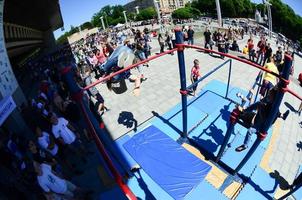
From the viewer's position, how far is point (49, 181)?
13.3 feet

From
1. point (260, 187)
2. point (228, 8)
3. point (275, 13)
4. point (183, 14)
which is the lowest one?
point (275, 13)

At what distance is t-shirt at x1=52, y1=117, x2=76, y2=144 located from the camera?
17.6ft

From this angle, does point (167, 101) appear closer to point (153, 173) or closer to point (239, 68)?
point (153, 173)

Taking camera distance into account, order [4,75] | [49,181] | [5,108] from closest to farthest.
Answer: [49,181] → [5,108] → [4,75]

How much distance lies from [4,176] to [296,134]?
9228 mm

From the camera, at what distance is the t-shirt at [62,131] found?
538 centimetres

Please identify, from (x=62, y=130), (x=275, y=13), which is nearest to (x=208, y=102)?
(x=62, y=130)

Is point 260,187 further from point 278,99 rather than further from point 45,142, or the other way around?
point 45,142


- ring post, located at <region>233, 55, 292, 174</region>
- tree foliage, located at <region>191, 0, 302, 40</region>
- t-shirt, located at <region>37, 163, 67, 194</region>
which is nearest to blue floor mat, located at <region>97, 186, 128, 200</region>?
t-shirt, located at <region>37, 163, 67, 194</region>

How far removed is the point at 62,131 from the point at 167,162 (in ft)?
9.64

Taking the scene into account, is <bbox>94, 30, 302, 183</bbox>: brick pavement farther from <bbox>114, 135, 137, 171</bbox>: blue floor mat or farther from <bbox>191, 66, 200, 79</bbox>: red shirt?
<bbox>191, 66, 200, 79</bbox>: red shirt

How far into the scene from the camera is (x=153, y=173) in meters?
5.88

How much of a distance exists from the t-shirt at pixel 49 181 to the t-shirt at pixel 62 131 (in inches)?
56.9

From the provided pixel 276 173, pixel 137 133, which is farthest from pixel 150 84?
pixel 276 173
